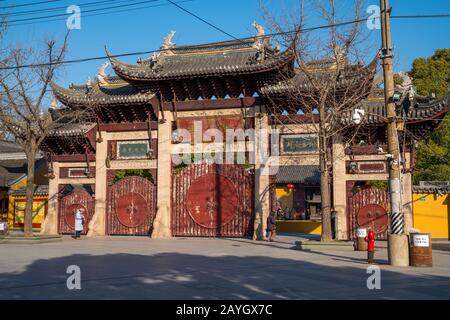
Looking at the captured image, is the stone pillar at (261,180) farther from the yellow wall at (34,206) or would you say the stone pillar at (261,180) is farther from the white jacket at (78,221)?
the yellow wall at (34,206)

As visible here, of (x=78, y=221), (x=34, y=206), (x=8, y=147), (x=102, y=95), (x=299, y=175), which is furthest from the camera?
(x=8, y=147)

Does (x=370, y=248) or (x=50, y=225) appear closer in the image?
(x=370, y=248)

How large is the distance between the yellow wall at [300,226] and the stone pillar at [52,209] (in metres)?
13.8

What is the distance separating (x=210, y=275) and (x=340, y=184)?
10312 mm

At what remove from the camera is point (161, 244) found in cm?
1722

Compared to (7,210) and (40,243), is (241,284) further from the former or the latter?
(7,210)

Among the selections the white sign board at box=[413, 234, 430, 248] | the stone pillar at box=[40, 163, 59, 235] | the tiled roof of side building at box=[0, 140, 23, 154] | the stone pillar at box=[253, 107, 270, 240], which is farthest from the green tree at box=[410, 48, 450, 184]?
the tiled roof of side building at box=[0, 140, 23, 154]

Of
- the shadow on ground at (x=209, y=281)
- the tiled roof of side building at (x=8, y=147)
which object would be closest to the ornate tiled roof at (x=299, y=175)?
the tiled roof of side building at (x=8, y=147)

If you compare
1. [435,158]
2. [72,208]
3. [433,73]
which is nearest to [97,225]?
[72,208]

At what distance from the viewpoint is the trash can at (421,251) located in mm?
11438

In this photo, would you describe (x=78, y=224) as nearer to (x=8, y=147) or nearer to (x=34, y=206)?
(x=34, y=206)

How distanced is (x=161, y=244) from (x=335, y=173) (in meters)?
7.44

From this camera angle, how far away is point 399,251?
1155 centimetres
